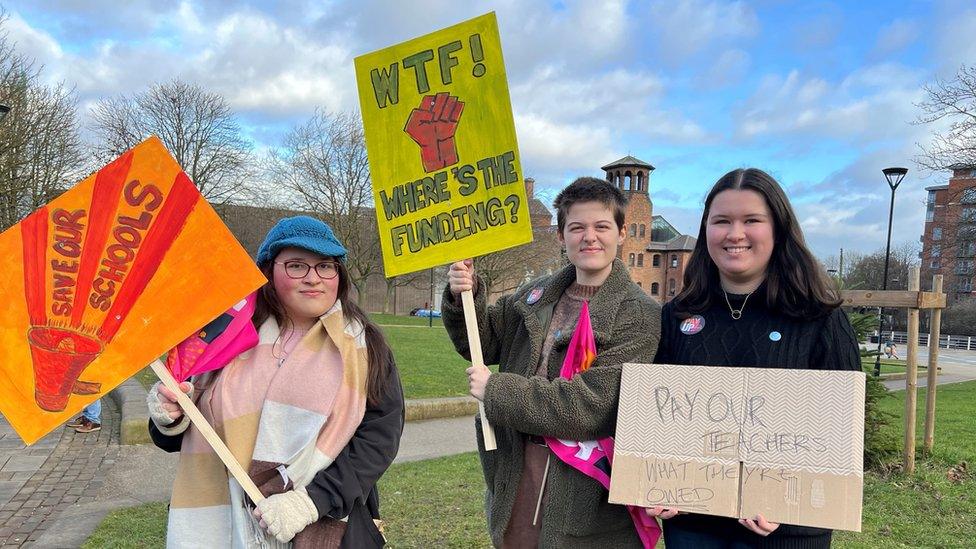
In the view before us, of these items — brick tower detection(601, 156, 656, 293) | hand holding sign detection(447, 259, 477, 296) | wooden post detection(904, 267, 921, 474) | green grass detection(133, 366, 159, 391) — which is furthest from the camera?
brick tower detection(601, 156, 656, 293)

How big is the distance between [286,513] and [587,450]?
3.60 ft

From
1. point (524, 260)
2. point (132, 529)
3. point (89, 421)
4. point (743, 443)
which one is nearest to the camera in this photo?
point (743, 443)

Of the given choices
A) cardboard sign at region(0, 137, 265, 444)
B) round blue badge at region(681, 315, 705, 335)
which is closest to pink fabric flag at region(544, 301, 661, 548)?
round blue badge at region(681, 315, 705, 335)

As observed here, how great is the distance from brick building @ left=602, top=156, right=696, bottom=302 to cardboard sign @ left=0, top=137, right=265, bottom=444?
5747 centimetres

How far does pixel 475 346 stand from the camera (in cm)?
257

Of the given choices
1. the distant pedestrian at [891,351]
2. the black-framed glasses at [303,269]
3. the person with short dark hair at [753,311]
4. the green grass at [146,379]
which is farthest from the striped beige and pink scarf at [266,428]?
the distant pedestrian at [891,351]

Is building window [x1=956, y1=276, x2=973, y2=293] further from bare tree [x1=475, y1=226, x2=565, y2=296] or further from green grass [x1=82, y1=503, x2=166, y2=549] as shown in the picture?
green grass [x1=82, y1=503, x2=166, y2=549]

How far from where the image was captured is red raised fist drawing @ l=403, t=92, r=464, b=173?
266 cm

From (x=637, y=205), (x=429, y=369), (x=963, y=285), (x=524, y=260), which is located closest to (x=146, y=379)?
(x=429, y=369)

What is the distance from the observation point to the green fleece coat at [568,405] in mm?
2318

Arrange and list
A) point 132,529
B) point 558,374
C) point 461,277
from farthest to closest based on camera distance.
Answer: point 132,529 < point 461,277 < point 558,374

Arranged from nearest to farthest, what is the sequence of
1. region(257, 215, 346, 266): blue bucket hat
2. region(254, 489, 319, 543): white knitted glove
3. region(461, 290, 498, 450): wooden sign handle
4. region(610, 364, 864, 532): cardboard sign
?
region(610, 364, 864, 532): cardboard sign
region(254, 489, 319, 543): white knitted glove
region(257, 215, 346, 266): blue bucket hat
region(461, 290, 498, 450): wooden sign handle

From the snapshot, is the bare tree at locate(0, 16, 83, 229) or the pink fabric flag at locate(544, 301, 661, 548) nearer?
the pink fabric flag at locate(544, 301, 661, 548)

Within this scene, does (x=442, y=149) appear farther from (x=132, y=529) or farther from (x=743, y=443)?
(x=132, y=529)
